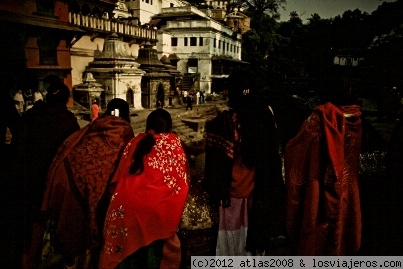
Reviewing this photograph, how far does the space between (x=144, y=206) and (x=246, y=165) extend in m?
1.05

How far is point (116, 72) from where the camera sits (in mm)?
20812

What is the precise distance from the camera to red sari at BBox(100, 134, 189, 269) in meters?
2.73

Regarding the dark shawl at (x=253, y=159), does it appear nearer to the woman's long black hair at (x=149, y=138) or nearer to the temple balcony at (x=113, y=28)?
the woman's long black hair at (x=149, y=138)

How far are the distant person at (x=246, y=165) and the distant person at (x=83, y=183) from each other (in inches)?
41.1

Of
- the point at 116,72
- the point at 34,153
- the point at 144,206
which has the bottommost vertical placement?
the point at 144,206

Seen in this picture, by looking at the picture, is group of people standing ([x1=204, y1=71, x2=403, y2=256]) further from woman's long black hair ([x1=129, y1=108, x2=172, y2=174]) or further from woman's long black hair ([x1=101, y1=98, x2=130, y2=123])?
woman's long black hair ([x1=101, y1=98, x2=130, y2=123])

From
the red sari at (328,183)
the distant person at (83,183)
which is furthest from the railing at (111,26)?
the red sari at (328,183)

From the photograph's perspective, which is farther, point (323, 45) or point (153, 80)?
point (153, 80)

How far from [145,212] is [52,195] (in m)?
1.09

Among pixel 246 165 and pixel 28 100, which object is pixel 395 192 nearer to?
pixel 246 165

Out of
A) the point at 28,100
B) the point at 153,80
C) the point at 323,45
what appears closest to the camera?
the point at 28,100

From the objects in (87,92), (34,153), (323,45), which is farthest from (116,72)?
(34,153)

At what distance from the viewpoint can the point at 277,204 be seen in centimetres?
294

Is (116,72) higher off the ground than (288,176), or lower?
higher
